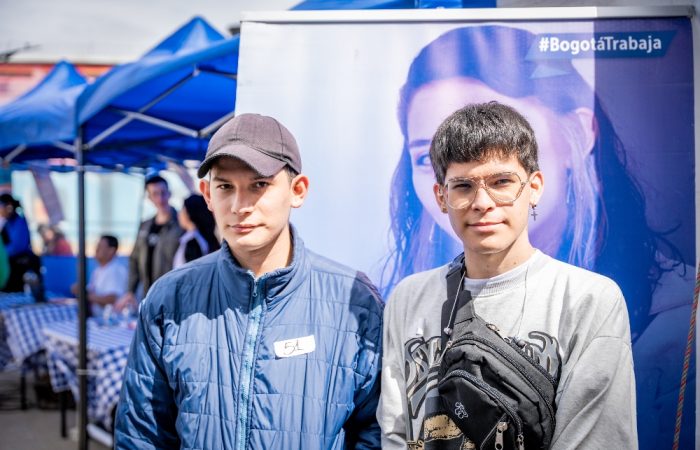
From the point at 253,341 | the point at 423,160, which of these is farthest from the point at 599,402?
the point at 423,160

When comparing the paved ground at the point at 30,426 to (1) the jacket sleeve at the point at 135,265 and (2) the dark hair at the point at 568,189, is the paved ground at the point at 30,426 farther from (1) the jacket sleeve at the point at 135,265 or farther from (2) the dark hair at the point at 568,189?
(2) the dark hair at the point at 568,189

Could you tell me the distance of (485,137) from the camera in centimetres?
143

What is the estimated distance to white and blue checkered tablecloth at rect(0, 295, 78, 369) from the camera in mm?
5754

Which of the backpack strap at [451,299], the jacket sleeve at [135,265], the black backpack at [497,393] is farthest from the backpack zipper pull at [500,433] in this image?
the jacket sleeve at [135,265]

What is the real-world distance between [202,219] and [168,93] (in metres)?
1.25

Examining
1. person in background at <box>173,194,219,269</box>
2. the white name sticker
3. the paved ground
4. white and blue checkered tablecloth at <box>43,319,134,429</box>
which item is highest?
person in background at <box>173,194,219,269</box>

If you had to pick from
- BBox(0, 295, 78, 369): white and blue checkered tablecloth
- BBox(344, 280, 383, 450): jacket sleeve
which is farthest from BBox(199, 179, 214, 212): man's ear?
BBox(0, 295, 78, 369): white and blue checkered tablecloth

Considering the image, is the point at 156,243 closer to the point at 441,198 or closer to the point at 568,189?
the point at 568,189

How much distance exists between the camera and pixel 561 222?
2049 millimetres

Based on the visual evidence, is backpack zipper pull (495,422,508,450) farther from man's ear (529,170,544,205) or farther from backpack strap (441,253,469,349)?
man's ear (529,170,544,205)

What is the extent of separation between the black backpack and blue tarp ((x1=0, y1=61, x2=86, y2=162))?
14.5 feet

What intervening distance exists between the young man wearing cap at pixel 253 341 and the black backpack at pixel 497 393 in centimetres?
34

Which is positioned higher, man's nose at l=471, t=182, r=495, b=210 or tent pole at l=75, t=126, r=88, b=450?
man's nose at l=471, t=182, r=495, b=210

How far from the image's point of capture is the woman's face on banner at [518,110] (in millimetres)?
2051
